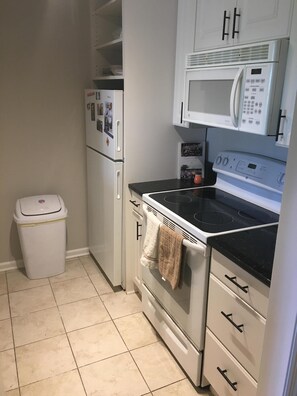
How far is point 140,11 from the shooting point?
82.4 inches

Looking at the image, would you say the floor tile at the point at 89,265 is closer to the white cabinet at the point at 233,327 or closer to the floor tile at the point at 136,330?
the floor tile at the point at 136,330

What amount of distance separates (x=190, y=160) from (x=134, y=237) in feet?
2.34

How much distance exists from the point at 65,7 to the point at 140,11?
0.85 meters

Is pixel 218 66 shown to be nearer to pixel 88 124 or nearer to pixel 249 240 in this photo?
pixel 249 240

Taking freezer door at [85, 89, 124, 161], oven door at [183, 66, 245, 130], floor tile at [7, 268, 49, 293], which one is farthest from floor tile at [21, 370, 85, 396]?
oven door at [183, 66, 245, 130]

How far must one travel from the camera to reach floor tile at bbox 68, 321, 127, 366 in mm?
2016

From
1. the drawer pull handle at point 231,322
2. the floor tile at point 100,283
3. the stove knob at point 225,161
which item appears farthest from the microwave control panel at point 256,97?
the floor tile at point 100,283

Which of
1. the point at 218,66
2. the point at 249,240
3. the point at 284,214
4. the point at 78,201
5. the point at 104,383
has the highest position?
the point at 218,66

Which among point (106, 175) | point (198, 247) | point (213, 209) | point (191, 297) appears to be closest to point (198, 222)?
point (198, 247)

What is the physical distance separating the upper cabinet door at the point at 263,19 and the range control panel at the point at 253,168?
67cm

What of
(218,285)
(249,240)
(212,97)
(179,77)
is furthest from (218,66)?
(218,285)

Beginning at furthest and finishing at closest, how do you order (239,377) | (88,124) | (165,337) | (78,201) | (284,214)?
1. (78,201)
2. (88,124)
3. (165,337)
4. (239,377)
5. (284,214)

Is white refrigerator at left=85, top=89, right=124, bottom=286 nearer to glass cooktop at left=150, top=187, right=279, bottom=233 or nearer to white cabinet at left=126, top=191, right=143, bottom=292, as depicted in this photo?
white cabinet at left=126, top=191, right=143, bottom=292

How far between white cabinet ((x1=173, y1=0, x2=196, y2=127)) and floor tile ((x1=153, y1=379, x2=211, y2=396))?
156cm
